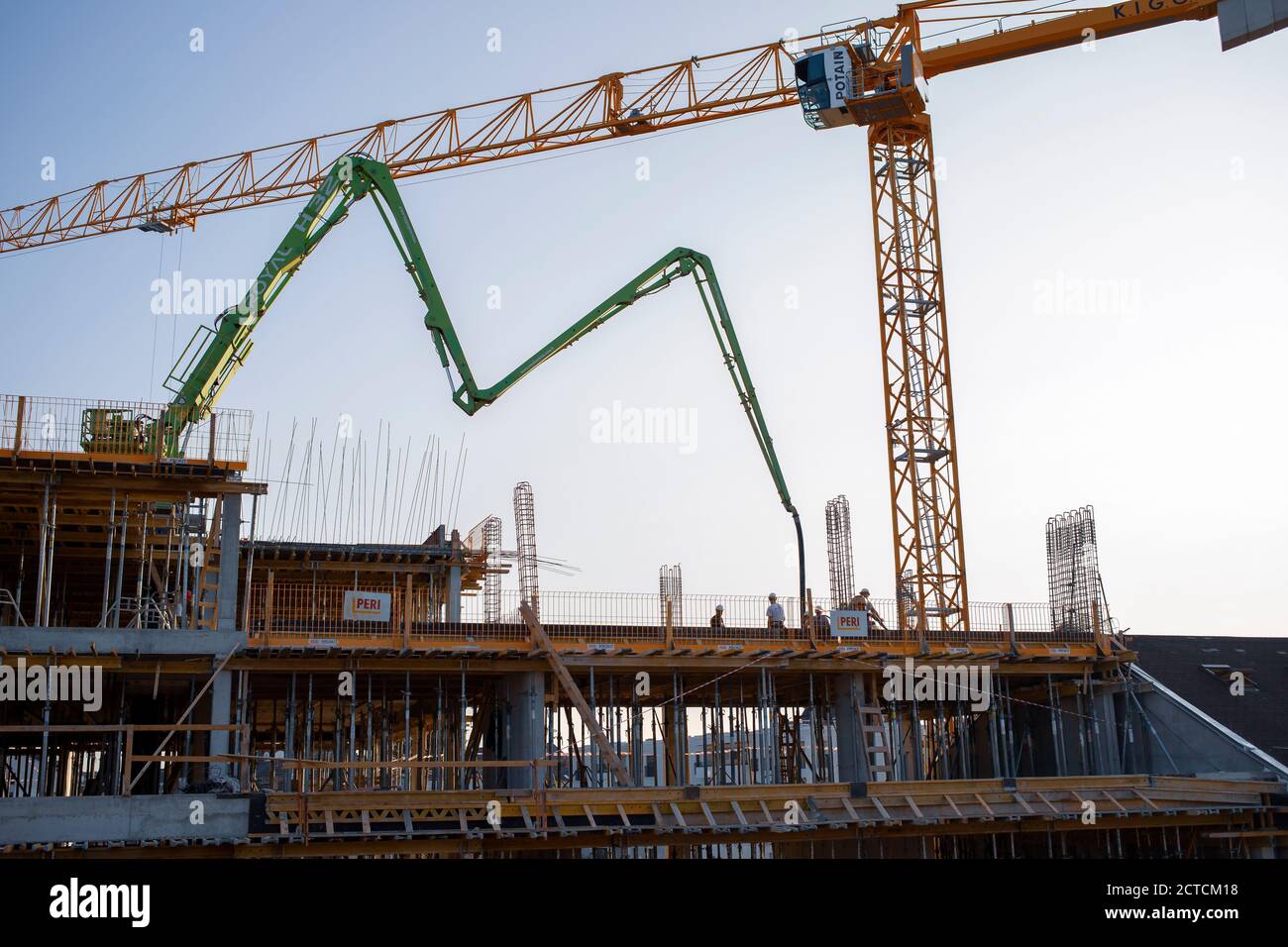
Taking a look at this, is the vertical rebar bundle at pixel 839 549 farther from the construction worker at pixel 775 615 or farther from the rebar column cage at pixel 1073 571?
the construction worker at pixel 775 615

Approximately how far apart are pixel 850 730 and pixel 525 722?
378 inches

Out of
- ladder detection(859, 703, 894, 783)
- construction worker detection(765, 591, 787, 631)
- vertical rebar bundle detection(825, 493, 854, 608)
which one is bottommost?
ladder detection(859, 703, 894, 783)

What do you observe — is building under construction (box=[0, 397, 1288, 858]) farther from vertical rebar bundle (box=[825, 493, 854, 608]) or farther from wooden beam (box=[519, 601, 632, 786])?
vertical rebar bundle (box=[825, 493, 854, 608])

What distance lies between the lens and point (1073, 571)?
4581 cm

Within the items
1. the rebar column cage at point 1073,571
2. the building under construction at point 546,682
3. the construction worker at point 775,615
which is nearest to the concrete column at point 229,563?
the building under construction at point 546,682

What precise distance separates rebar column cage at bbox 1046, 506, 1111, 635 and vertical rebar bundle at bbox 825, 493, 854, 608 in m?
10.6

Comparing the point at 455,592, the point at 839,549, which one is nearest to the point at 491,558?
the point at 455,592

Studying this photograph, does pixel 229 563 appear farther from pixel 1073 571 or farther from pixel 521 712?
pixel 1073 571

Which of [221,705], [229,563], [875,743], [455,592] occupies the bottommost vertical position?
[875,743]

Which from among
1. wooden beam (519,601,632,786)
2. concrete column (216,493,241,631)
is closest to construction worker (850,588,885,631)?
wooden beam (519,601,632,786)

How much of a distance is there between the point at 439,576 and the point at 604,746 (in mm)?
17870

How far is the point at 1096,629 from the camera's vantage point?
4006cm

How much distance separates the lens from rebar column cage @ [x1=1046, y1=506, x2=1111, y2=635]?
43.2 meters
